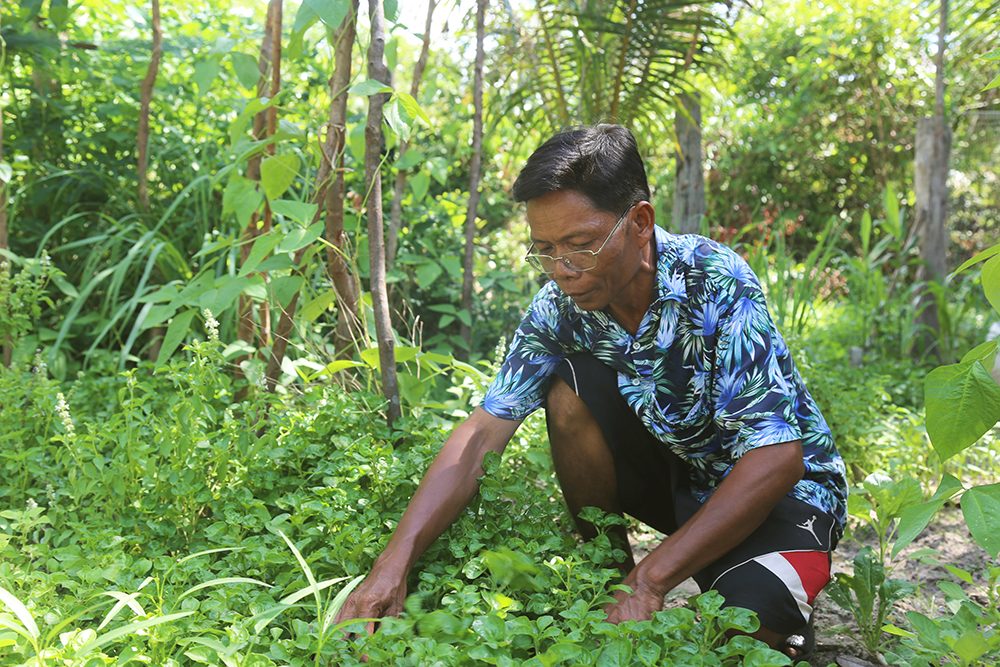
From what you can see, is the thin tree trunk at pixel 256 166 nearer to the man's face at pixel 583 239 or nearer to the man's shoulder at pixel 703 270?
the man's face at pixel 583 239

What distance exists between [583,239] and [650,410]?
47 cm

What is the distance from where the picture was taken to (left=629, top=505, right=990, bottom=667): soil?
88.3 inches

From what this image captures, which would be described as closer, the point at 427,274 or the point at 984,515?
the point at 984,515

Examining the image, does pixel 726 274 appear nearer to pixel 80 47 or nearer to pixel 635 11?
pixel 635 11

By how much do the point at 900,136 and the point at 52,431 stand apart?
8.62 m

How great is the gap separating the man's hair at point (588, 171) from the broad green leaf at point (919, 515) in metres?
0.87

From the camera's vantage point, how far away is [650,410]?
7.38ft

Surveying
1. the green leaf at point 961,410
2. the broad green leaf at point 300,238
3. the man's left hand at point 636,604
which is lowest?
the man's left hand at point 636,604

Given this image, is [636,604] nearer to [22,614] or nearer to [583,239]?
[583,239]

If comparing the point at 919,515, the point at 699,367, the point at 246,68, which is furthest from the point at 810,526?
the point at 246,68

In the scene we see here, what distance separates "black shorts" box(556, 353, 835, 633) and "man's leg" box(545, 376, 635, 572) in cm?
2

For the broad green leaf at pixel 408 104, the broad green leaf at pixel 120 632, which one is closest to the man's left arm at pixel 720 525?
the broad green leaf at pixel 120 632

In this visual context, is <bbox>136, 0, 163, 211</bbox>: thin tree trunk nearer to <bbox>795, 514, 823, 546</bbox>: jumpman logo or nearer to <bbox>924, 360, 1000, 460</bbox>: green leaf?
<bbox>795, 514, 823, 546</bbox>: jumpman logo

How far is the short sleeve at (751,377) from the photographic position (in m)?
1.97
